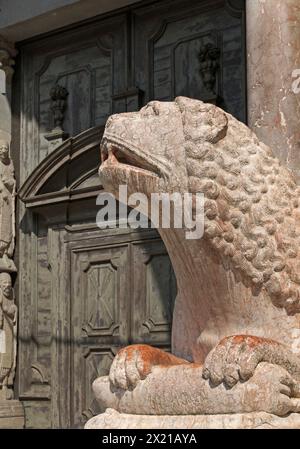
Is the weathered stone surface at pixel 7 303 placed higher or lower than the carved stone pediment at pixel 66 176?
lower

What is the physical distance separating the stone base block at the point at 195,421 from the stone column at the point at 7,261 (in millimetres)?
3930

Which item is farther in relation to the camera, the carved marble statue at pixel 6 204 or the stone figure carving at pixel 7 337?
the carved marble statue at pixel 6 204

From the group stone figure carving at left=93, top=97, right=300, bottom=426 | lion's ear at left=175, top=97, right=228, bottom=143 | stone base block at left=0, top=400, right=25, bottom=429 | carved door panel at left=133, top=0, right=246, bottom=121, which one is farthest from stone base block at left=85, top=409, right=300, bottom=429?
stone base block at left=0, top=400, right=25, bottom=429

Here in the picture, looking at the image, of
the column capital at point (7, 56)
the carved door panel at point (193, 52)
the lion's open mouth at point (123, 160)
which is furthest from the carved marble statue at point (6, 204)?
the lion's open mouth at point (123, 160)

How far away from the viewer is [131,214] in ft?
20.4

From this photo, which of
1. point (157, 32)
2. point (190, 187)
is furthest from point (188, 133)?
→ point (157, 32)

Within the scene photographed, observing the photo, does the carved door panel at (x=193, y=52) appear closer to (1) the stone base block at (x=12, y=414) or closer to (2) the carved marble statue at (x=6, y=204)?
(2) the carved marble statue at (x=6, y=204)

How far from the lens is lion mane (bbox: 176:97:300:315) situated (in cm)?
286

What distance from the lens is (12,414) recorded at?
664cm

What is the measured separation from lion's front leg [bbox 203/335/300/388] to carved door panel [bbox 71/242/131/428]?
11.4ft

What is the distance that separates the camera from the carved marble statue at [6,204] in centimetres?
686

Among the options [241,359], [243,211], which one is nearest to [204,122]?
[243,211]

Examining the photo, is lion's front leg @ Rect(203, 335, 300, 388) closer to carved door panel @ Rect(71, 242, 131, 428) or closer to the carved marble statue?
carved door panel @ Rect(71, 242, 131, 428)

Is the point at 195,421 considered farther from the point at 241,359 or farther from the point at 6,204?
the point at 6,204
